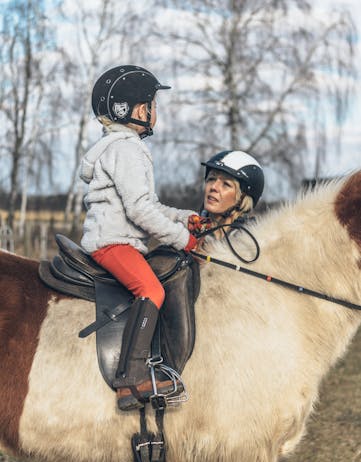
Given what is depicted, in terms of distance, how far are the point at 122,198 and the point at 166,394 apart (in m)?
1.04

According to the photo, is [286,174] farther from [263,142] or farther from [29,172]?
[29,172]

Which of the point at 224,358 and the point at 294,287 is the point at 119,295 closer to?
the point at 224,358

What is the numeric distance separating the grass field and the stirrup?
2484 millimetres

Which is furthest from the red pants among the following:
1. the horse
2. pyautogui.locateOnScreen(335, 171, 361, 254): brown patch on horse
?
pyautogui.locateOnScreen(335, 171, 361, 254): brown patch on horse

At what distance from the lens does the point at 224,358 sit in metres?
3.33

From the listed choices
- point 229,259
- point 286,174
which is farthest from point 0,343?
point 286,174

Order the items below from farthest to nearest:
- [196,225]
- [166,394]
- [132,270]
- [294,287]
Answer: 1. [196,225]
2. [294,287]
3. [132,270]
4. [166,394]

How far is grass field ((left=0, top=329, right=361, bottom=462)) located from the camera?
555 centimetres

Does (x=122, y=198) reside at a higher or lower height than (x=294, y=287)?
higher

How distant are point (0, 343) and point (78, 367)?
0.44 m

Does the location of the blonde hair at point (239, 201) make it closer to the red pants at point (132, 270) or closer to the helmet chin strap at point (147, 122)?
the helmet chin strap at point (147, 122)

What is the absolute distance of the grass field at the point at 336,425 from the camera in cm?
555

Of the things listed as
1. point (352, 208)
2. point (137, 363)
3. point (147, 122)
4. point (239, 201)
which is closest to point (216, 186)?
point (239, 201)

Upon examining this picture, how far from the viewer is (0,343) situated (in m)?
3.38
